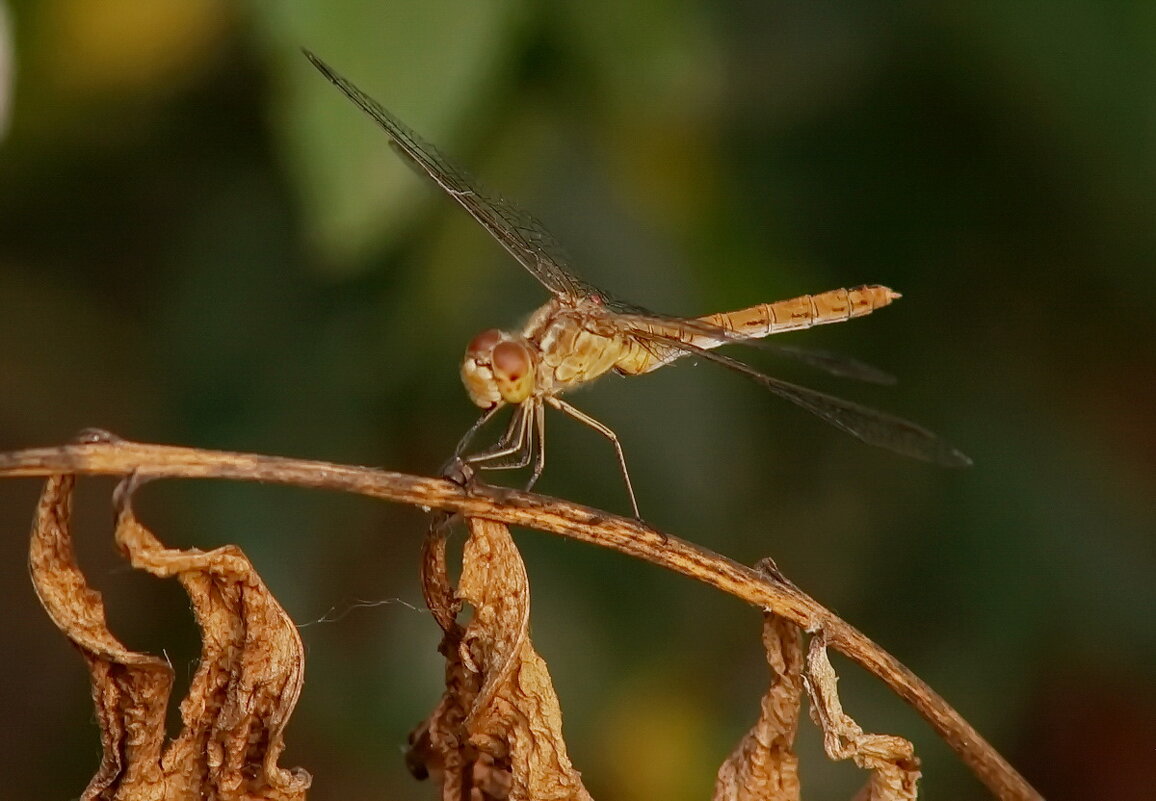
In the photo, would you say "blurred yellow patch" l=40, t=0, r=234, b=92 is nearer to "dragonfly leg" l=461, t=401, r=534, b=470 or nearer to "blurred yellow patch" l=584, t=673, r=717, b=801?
"dragonfly leg" l=461, t=401, r=534, b=470

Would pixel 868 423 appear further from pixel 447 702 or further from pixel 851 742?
pixel 447 702

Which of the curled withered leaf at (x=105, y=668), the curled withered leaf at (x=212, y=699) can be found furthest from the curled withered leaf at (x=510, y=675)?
the curled withered leaf at (x=105, y=668)

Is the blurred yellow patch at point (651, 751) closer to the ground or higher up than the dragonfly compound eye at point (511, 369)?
closer to the ground

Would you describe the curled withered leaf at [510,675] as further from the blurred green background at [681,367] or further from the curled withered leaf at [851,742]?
the blurred green background at [681,367]

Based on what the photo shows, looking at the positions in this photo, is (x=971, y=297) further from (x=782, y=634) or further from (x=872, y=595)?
(x=782, y=634)

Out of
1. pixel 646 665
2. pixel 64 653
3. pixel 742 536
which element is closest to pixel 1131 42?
pixel 742 536

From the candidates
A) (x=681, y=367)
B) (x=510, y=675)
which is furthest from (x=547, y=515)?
(x=681, y=367)

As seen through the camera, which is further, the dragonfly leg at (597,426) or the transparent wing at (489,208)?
the dragonfly leg at (597,426)
